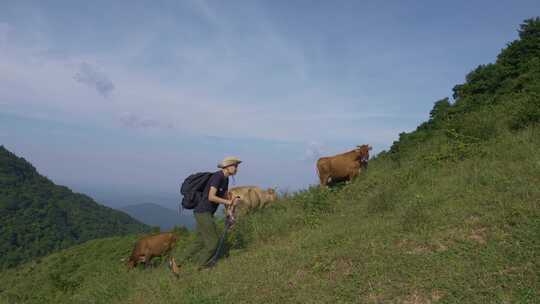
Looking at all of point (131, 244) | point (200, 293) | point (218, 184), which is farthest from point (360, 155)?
point (131, 244)

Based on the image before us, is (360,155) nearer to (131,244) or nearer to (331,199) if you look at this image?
(331,199)

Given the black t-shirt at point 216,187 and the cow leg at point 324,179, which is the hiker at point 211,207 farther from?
Answer: the cow leg at point 324,179

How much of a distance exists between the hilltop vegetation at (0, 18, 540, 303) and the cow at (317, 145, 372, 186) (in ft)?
2.21

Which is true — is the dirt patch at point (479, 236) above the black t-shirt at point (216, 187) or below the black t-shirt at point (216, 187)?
below

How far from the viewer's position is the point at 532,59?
50.6 ft

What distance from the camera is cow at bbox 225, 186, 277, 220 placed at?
11.3m

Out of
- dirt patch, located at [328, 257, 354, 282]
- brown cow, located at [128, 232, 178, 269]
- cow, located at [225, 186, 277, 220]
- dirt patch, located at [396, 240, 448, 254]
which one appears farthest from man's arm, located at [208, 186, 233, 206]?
brown cow, located at [128, 232, 178, 269]

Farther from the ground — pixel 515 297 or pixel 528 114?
pixel 528 114

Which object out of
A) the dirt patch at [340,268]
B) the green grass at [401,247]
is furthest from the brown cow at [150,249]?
the dirt patch at [340,268]

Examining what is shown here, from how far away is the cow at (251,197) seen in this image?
11.3 meters

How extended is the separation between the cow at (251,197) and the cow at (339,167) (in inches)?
71.3

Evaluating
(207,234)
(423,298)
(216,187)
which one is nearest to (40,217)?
(207,234)

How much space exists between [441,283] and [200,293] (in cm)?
339

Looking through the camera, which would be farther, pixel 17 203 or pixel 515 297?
pixel 17 203
